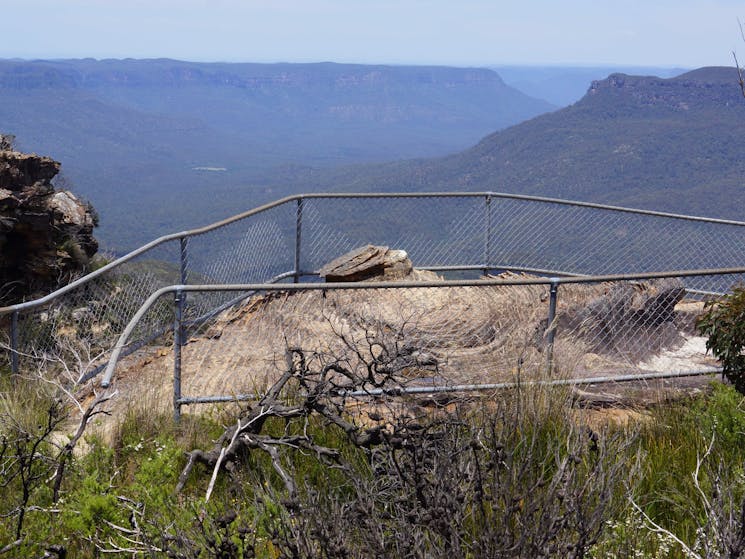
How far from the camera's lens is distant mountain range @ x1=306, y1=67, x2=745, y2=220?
126062 millimetres

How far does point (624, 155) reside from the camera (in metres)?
143

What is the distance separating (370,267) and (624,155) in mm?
137787

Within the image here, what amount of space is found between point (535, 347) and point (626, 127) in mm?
152659

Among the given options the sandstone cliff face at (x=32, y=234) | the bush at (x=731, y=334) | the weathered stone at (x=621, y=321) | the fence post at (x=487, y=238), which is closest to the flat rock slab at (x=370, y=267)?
the fence post at (x=487, y=238)

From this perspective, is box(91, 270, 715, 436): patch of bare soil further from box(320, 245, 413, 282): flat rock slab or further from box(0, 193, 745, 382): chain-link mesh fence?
box(320, 245, 413, 282): flat rock slab

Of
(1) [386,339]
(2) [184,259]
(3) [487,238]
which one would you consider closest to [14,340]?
(2) [184,259]

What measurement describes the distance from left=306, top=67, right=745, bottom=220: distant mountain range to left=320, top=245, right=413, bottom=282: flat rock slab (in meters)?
93.4

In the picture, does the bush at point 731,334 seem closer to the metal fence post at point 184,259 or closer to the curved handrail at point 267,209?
the curved handrail at point 267,209

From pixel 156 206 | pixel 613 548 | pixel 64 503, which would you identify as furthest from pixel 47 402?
pixel 156 206

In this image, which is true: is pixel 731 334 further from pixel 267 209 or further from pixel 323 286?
pixel 267 209

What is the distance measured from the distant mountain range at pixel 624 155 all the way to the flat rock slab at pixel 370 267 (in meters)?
93.4

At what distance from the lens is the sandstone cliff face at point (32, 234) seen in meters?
13.2

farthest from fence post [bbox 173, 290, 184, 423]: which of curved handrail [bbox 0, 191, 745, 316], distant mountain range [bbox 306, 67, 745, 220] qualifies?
distant mountain range [bbox 306, 67, 745, 220]

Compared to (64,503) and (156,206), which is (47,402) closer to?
(64,503)
